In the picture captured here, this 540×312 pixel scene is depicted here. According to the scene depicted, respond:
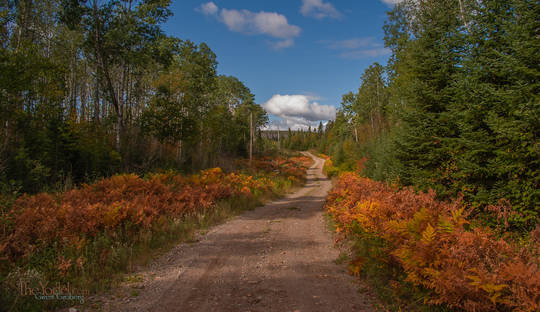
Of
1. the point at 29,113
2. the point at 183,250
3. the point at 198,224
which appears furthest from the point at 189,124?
the point at 183,250

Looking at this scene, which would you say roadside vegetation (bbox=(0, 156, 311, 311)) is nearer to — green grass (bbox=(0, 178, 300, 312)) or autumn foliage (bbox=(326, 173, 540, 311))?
green grass (bbox=(0, 178, 300, 312))

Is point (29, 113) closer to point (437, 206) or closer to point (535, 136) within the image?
point (437, 206)

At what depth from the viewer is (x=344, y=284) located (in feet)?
14.4

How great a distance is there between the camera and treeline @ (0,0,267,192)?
10763mm

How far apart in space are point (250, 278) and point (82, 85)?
34.8m

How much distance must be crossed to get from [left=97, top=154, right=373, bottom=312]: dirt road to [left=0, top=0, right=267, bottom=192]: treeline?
558 centimetres

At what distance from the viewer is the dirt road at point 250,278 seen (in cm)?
370

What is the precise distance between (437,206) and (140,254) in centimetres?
618

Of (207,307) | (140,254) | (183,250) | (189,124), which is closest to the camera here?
(207,307)

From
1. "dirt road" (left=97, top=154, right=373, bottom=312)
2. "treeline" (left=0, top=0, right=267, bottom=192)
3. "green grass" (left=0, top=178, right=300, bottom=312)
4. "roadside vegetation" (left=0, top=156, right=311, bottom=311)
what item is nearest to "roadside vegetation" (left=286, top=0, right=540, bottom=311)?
"dirt road" (left=97, top=154, right=373, bottom=312)

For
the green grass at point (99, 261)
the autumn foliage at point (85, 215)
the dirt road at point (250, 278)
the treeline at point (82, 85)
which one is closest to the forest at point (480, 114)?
the dirt road at point (250, 278)

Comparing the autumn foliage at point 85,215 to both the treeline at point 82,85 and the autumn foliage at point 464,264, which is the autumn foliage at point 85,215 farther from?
the autumn foliage at point 464,264

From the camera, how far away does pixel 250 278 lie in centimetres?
464

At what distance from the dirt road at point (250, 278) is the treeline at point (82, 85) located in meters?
5.58
